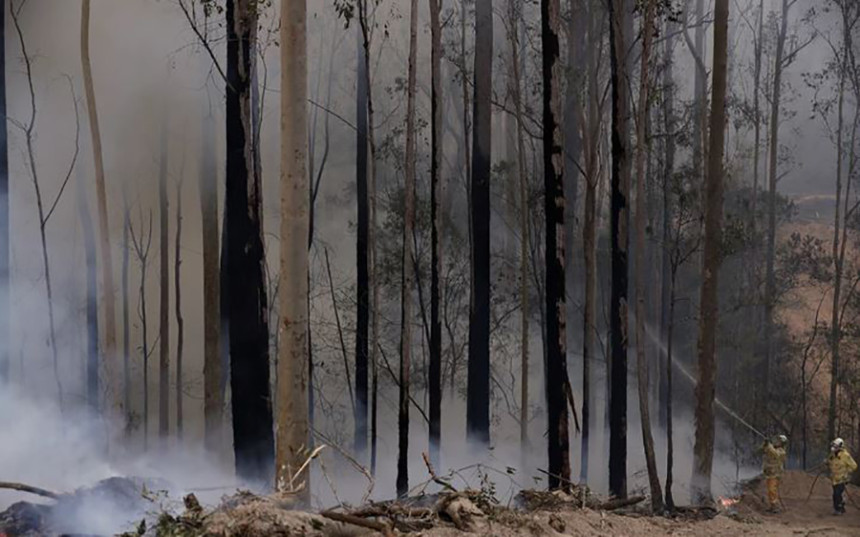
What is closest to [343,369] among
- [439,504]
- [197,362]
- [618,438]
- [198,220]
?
[197,362]

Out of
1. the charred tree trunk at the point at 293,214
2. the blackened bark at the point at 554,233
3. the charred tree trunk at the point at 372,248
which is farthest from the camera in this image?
the charred tree trunk at the point at 372,248

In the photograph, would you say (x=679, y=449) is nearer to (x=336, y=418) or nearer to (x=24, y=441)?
(x=336, y=418)

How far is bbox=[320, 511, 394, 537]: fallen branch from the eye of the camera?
20.7 feet

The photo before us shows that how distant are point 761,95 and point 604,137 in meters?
5.00

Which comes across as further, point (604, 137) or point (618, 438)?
point (604, 137)

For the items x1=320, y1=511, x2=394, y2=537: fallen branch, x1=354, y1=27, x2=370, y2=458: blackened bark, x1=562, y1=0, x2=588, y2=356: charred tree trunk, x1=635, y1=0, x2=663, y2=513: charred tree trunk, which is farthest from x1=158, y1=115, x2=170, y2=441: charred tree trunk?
x1=320, y1=511, x2=394, y2=537: fallen branch

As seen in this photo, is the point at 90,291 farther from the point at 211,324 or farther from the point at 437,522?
the point at 437,522

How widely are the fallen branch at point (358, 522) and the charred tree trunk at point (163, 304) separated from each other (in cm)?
1577

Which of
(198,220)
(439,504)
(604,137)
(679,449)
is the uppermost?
(604,137)

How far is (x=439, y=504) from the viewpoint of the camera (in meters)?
7.09

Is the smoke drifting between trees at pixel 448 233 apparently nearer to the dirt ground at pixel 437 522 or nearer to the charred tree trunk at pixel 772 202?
the charred tree trunk at pixel 772 202

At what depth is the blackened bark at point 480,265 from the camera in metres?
19.8

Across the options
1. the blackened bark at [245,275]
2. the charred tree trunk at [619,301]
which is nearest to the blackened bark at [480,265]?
the charred tree trunk at [619,301]

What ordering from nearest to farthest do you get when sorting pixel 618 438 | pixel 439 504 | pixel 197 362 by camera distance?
pixel 439 504 < pixel 618 438 < pixel 197 362
